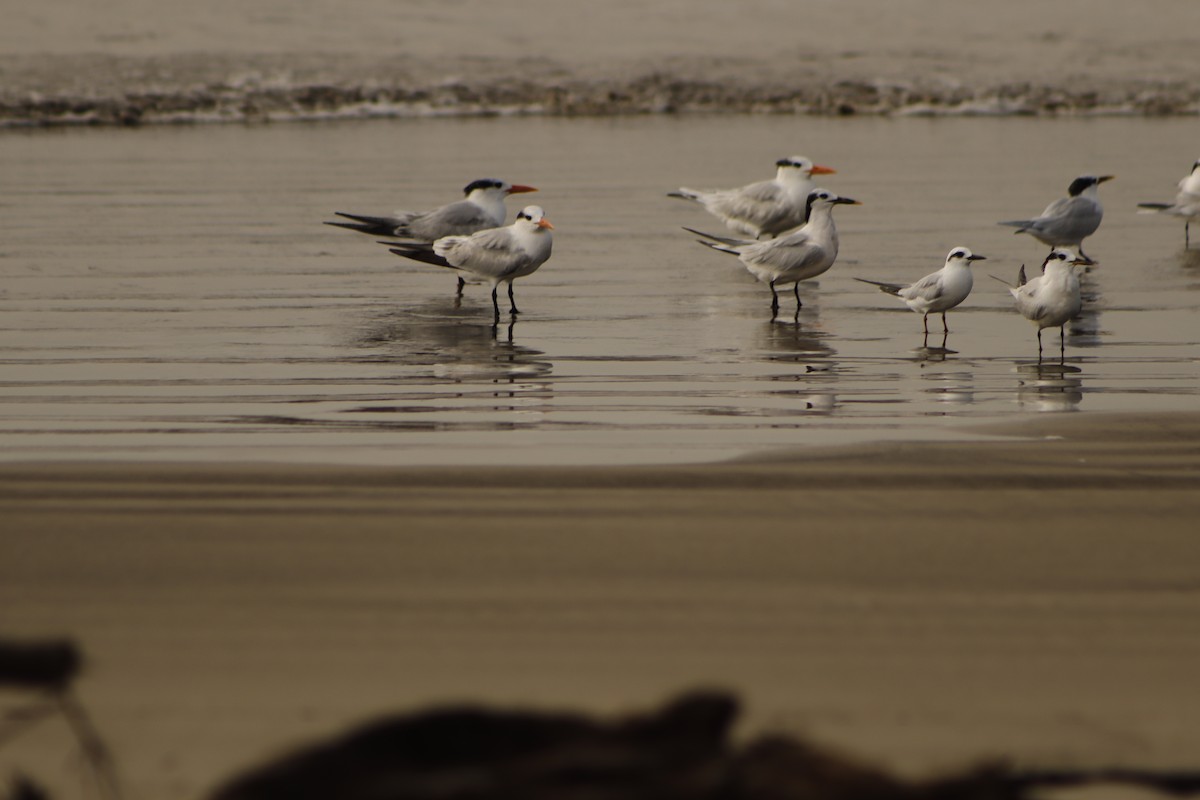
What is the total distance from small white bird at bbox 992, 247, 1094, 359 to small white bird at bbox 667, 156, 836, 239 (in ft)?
12.5

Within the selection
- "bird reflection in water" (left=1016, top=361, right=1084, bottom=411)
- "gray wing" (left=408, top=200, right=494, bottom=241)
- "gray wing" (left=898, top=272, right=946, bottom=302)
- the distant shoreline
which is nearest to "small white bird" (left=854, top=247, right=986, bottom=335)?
"gray wing" (left=898, top=272, right=946, bottom=302)

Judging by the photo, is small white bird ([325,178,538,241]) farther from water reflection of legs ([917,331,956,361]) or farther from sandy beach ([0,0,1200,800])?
water reflection of legs ([917,331,956,361])

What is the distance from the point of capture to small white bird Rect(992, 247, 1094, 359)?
7.53 metres

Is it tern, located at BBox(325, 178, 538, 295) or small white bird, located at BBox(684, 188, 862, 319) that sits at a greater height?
tern, located at BBox(325, 178, 538, 295)

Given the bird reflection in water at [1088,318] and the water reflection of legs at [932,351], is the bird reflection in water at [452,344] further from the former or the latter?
the bird reflection in water at [1088,318]

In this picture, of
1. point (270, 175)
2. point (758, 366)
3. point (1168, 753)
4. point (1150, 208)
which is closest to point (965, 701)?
point (1168, 753)

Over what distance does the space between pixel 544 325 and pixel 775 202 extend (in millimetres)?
3707

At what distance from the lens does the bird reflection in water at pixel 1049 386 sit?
6254mm

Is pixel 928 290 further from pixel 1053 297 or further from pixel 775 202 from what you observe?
pixel 775 202

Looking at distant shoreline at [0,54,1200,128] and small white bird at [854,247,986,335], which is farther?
distant shoreline at [0,54,1200,128]

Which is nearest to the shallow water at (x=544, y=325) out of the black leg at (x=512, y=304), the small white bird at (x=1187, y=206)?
the black leg at (x=512, y=304)

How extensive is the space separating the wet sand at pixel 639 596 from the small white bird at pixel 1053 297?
245 centimetres

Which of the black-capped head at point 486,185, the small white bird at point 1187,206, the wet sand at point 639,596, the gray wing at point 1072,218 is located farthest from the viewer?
the small white bird at point 1187,206

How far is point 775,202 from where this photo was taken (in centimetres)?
1165
